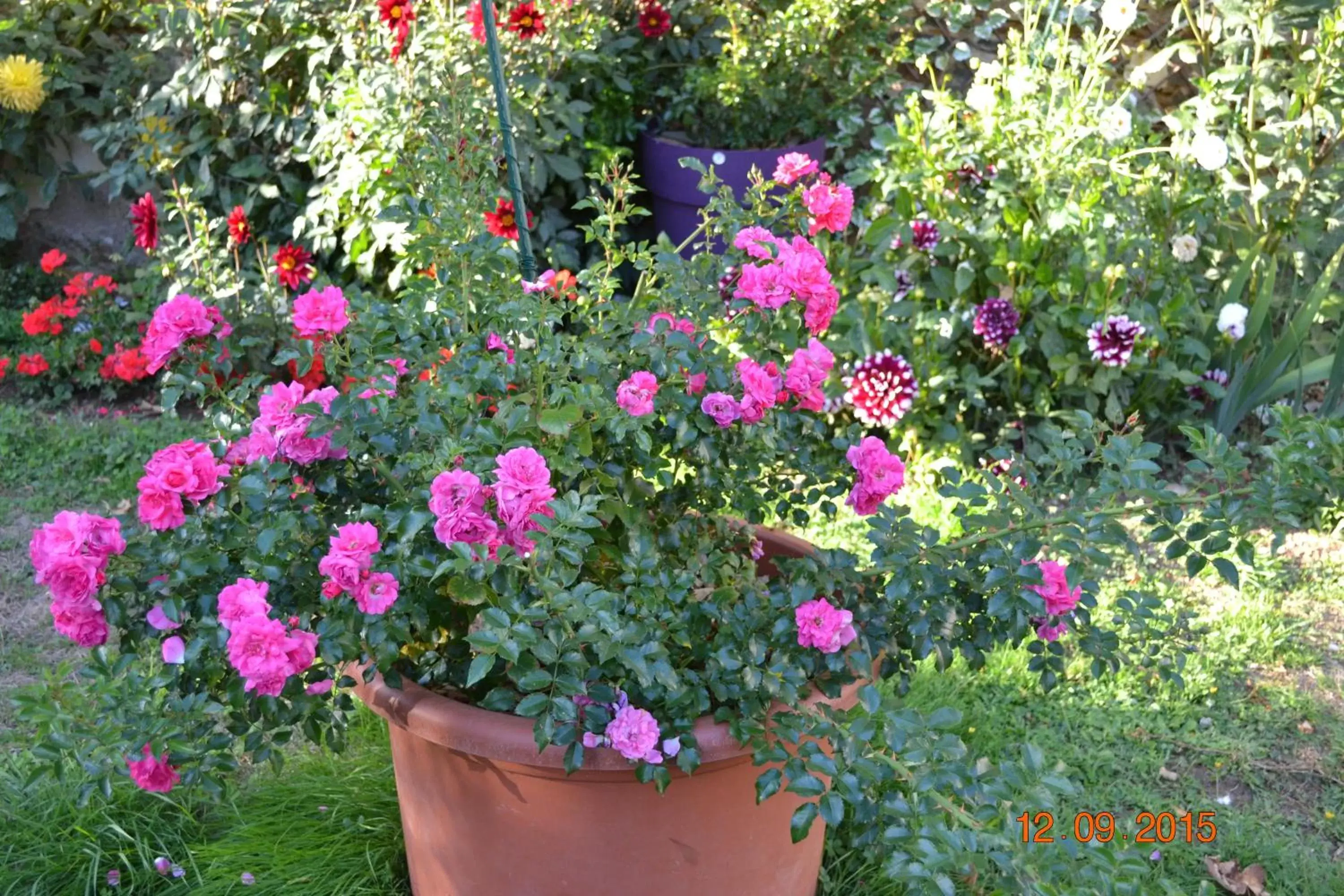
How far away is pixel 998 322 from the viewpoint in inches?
120

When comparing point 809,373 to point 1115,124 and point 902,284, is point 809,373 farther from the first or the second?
point 1115,124

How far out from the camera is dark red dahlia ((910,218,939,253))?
10.2 feet

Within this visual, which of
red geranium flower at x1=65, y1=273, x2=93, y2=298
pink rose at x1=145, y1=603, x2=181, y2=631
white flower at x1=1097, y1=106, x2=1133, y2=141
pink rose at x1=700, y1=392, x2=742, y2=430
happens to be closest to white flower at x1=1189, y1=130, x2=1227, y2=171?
white flower at x1=1097, y1=106, x2=1133, y2=141

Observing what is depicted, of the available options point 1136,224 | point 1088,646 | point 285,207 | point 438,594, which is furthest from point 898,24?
point 438,594

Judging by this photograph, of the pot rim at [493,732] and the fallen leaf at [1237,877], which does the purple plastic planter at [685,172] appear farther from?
the pot rim at [493,732]

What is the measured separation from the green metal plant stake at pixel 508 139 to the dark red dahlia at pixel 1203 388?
198cm

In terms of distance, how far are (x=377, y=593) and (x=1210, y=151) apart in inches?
96.8

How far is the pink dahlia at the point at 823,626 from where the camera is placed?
1479 millimetres

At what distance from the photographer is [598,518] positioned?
1.59 metres

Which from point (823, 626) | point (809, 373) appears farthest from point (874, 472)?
point (823, 626)

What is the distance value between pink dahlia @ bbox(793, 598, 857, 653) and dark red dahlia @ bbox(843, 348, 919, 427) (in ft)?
5.39

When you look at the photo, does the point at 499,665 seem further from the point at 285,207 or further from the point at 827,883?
the point at 285,207
